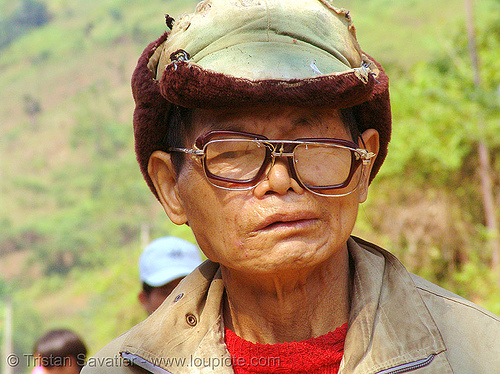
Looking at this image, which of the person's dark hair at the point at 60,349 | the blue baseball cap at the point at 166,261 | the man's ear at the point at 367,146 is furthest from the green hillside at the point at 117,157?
Answer: the man's ear at the point at 367,146

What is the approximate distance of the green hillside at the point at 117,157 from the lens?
12.5 metres

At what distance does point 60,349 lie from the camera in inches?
165

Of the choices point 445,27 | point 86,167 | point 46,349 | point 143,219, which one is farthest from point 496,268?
point 86,167

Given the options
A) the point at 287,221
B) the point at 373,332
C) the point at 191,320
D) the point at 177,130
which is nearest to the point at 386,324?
the point at 373,332

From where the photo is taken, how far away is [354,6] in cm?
6712

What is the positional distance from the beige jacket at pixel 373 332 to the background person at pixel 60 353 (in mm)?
1781

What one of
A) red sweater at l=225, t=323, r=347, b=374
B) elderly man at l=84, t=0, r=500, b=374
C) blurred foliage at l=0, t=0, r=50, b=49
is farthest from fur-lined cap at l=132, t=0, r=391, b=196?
blurred foliage at l=0, t=0, r=50, b=49

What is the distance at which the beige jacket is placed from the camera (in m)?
1.92

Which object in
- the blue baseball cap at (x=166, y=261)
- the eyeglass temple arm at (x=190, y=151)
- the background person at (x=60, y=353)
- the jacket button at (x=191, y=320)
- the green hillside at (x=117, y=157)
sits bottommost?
the background person at (x=60, y=353)

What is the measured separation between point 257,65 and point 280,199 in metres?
0.40

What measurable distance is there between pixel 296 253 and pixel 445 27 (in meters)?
13.1

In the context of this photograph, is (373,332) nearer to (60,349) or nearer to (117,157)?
(60,349)

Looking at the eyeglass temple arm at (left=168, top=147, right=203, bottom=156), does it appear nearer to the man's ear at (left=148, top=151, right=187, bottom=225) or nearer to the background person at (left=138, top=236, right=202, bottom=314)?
the man's ear at (left=148, top=151, right=187, bottom=225)

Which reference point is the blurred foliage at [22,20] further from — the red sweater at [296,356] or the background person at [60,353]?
the red sweater at [296,356]
